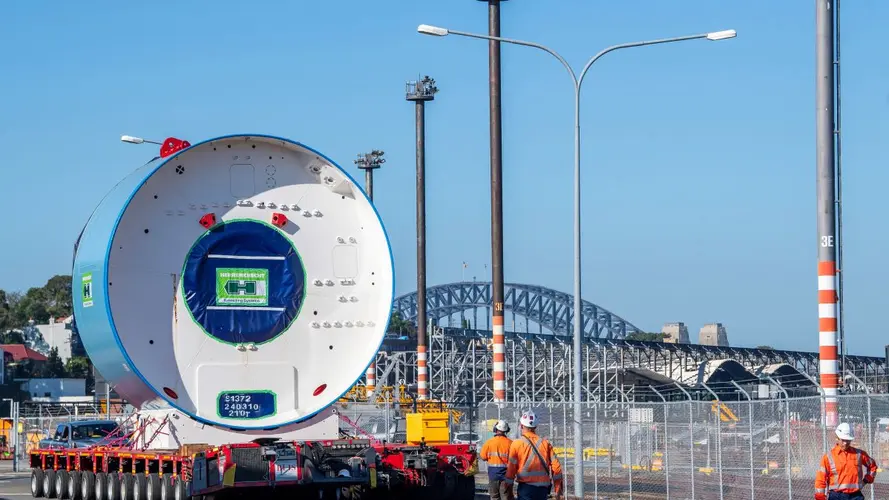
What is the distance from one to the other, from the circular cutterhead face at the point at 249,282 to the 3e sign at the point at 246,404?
0.01 meters

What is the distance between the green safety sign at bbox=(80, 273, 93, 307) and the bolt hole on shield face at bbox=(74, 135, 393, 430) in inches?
3.5

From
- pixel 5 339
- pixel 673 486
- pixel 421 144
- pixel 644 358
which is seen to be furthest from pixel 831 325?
pixel 5 339

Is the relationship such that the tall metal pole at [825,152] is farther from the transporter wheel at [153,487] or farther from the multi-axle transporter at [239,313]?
the transporter wheel at [153,487]

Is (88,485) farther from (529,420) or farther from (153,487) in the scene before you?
(529,420)

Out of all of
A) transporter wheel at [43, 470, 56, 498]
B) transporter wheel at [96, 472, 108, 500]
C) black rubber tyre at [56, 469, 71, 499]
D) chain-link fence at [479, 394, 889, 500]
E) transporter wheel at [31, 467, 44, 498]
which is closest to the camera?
chain-link fence at [479, 394, 889, 500]

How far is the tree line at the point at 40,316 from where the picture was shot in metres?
113

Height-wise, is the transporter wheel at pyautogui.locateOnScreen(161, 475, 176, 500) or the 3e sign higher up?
the 3e sign

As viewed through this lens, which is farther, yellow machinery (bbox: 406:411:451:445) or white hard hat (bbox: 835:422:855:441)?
yellow machinery (bbox: 406:411:451:445)

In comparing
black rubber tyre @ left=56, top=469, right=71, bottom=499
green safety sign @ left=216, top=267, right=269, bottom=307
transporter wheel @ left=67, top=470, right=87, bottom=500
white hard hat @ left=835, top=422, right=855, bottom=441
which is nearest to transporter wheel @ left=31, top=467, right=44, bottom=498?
black rubber tyre @ left=56, top=469, right=71, bottom=499

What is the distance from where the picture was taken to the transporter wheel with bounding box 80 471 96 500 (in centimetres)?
2242

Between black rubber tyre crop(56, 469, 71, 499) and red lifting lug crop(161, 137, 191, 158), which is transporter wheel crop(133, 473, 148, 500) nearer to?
black rubber tyre crop(56, 469, 71, 499)

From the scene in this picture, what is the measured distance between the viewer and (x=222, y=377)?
18.9m

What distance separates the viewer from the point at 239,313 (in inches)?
753

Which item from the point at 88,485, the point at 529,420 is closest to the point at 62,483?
the point at 88,485
